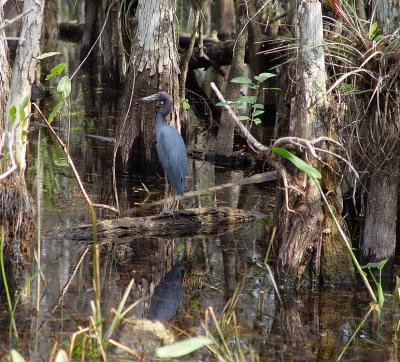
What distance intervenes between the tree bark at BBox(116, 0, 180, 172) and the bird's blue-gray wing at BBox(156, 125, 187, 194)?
3.10 feet

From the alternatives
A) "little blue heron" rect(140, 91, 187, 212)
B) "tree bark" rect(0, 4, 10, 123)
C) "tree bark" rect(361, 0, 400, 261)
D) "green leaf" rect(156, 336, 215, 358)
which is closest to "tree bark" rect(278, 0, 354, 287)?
→ "tree bark" rect(361, 0, 400, 261)

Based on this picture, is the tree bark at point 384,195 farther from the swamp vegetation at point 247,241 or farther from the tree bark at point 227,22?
the tree bark at point 227,22

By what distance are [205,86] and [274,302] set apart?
47.3 ft

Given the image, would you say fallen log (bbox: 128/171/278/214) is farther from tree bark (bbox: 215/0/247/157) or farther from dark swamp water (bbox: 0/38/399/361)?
tree bark (bbox: 215/0/247/157)

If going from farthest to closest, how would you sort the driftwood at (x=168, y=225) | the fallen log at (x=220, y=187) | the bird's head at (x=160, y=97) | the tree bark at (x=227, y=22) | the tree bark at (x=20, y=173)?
the tree bark at (x=227, y=22) → the bird's head at (x=160, y=97) → the fallen log at (x=220, y=187) → the driftwood at (x=168, y=225) → the tree bark at (x=20, y=173)

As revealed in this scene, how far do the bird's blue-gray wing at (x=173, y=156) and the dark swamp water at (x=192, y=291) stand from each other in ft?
1.36

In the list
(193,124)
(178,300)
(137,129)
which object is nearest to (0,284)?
(178,300)

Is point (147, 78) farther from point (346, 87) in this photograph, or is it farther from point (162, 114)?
point (346, 87)

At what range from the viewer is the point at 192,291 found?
7.28 meters

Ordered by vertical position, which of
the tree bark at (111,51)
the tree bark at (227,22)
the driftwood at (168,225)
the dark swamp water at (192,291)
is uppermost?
the tree bark at (227,22)

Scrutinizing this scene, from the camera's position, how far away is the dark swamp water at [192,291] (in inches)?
240

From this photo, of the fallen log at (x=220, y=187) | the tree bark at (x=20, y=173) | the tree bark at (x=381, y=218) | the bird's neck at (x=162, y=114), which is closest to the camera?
the tree bark at (x=20, y=173)

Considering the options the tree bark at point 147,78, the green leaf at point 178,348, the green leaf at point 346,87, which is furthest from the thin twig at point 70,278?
the tree bark at point 147,78

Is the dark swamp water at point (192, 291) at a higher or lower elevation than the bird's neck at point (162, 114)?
lower
